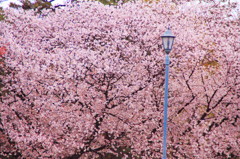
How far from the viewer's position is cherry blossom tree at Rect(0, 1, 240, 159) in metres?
16.4

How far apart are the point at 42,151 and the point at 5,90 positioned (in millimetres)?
4203

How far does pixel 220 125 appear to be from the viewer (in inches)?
727

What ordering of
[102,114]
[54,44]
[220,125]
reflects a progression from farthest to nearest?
1. [54,44]
2. [220,125]
3. [102,114]

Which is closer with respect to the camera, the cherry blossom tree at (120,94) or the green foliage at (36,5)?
the cherry blossom tree at (120,94)

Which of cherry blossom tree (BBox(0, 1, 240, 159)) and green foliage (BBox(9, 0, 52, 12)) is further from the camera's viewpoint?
green foliage (BBox(9, 0, 52, 12))

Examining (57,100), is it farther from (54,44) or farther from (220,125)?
(220,125)

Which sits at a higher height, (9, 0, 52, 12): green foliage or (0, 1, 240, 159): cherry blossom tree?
(9, 0, 52, 12): green foliage

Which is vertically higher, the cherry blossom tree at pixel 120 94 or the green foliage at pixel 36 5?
the green foliage at pixel 36 5

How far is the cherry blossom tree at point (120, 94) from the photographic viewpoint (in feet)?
53.9

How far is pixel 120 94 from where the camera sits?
16250mm

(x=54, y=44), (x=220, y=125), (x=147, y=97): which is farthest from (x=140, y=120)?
(x=54, y=44)

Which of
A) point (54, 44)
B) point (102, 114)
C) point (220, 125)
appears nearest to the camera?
point (102, 114)

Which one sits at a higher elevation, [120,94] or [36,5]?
[36,5]

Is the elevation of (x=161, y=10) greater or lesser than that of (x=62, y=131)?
greater
